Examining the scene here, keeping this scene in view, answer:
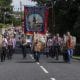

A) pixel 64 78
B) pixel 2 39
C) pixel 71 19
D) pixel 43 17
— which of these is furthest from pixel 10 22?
pixel 64 78

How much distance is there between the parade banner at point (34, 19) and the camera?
1852 inches

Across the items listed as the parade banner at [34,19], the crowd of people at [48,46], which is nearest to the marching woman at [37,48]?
the crowd of people at [48,46]

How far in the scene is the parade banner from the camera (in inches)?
1852

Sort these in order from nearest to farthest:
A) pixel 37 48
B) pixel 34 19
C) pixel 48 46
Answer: pixel 37 48 → pixel 48 46 → pixel 34 19

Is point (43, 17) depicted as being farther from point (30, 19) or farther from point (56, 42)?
point (56, 42)

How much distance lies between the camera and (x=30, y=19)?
47.2 meters

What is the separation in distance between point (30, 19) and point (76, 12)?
15.0 metres

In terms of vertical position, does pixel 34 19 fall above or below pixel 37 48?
above

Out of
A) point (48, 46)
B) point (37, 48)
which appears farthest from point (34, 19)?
point (37, 48)

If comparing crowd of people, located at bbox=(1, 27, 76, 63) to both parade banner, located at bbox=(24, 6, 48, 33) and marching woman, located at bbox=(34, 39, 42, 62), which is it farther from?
parade banner, located at bbox=(24, 6, 48, 33)

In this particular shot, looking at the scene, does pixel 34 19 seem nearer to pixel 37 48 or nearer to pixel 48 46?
pixel 48 46

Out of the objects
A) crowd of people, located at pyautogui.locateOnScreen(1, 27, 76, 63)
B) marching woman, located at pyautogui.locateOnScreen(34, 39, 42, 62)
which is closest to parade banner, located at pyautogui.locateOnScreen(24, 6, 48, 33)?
crowd of people, located at pyautogui.locateOnScreen(1, 27, 76, 63)

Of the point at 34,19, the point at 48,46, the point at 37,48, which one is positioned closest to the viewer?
the point at 37,48

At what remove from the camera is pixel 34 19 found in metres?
46.8
